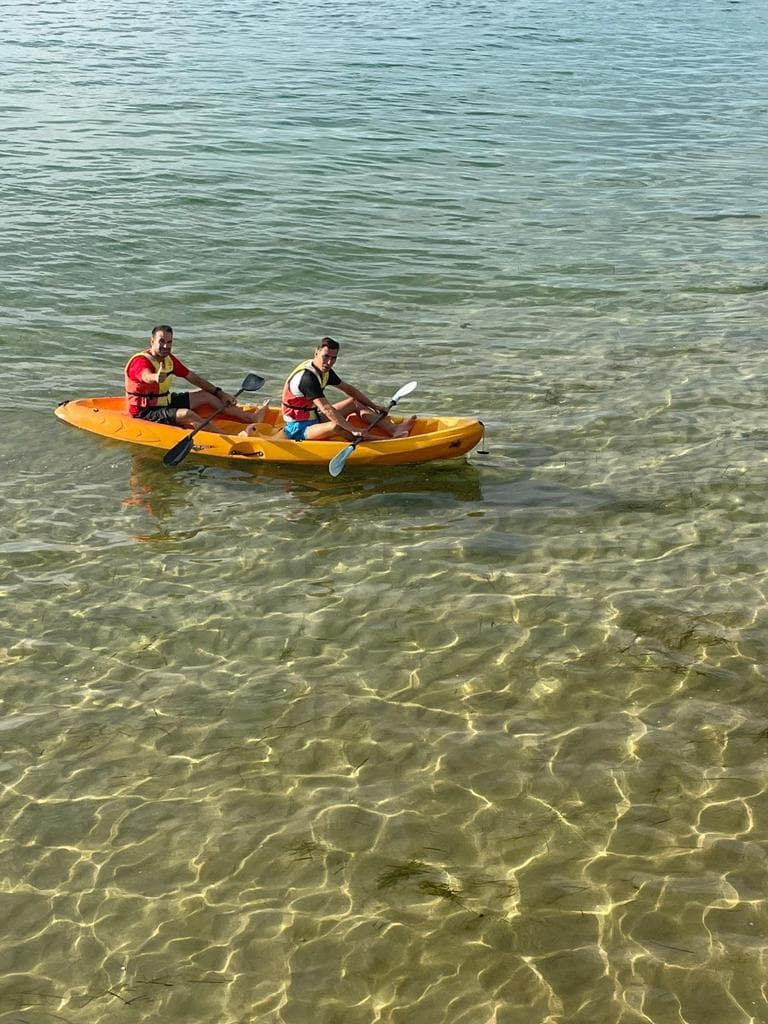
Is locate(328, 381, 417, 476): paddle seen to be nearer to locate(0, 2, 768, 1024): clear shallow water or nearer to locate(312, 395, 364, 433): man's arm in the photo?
locate(312, 395, 364, 433): man's arm

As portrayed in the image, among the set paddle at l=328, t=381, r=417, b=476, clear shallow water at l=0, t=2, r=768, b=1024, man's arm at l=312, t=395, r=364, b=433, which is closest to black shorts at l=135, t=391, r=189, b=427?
clear shallow water at l=0, t=2, r=768, b=1024

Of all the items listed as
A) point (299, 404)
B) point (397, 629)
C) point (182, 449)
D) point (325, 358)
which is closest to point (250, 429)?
point (299, 404)

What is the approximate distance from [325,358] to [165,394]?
74.1 inches

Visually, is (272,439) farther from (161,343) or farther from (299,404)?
(161,343)

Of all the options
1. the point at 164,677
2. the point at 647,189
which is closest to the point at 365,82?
the point at 647,189

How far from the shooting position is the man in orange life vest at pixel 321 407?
37.7ft

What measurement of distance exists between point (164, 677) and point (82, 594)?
140 cm

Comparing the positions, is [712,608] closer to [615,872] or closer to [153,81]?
[615,872]

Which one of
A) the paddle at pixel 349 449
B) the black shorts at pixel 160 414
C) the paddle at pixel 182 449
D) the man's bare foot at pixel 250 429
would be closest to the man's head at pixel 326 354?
the paddle at pixel 349 449

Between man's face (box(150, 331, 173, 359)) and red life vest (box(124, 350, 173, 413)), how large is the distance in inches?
2.0

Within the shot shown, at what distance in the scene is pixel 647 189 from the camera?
2141 centimetres

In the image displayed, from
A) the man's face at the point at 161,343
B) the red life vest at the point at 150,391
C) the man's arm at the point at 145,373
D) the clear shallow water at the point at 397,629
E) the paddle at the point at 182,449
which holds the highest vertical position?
the man's face at the point at 161,343

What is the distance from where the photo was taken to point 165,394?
12.3m

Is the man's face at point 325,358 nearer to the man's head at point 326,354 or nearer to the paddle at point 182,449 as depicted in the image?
the man's head at point 326,354
